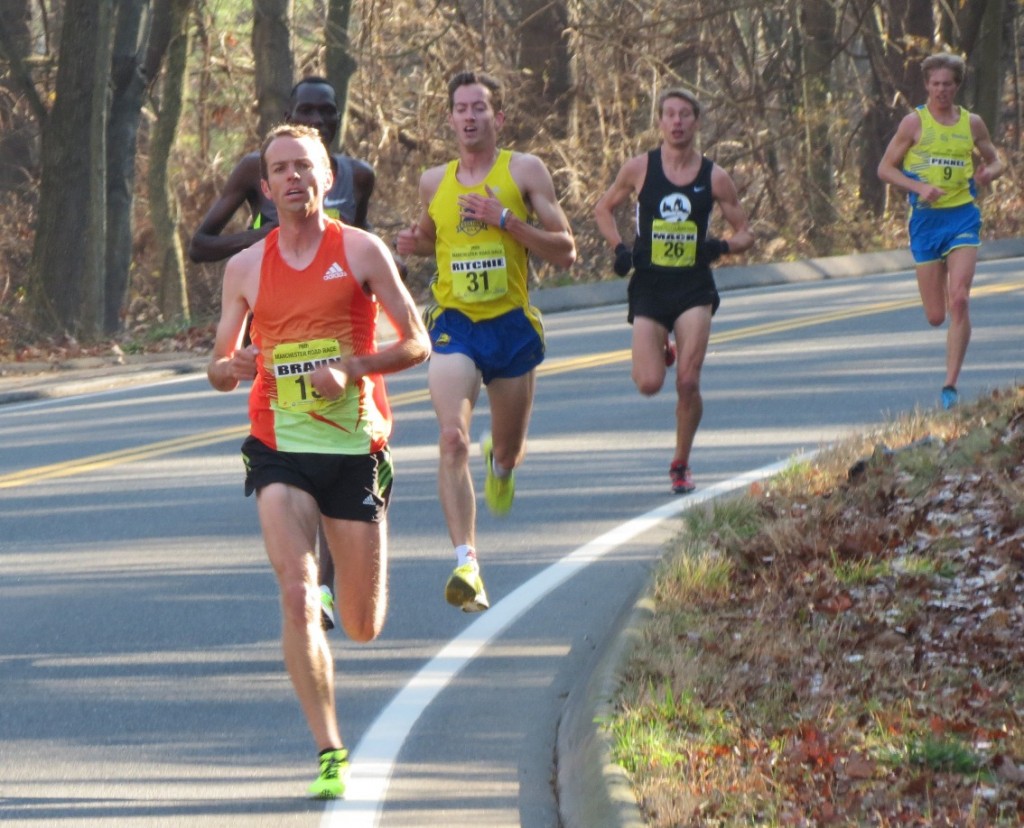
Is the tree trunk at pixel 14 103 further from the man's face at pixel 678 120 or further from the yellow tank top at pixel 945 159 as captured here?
the man's face at pixel 678 120

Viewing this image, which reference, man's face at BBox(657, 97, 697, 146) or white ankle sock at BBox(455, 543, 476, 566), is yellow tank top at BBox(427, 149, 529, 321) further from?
man's face at BBox(657, 97, 697, 146)

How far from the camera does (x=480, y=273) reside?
312 inches

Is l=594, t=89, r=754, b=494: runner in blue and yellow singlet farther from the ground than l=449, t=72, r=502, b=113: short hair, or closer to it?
closer to it

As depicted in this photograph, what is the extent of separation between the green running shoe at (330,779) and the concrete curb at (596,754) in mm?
670

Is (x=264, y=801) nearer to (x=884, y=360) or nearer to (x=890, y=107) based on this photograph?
(x=884, y=360)

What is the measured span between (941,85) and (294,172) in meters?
6.18

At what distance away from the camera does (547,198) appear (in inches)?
313

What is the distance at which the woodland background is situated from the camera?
1052 inches

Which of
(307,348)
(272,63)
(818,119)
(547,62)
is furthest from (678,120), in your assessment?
(818,119)

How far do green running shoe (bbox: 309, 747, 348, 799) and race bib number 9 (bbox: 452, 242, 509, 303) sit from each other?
2690mm

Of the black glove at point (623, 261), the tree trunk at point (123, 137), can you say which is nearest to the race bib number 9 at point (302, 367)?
the black glove at point (623, 261)

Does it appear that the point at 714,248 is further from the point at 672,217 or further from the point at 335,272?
the point at 335,272

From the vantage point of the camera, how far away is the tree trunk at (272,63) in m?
24.5

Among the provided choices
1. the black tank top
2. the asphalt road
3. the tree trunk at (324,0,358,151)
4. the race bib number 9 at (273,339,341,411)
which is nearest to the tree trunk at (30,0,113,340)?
the tree trunk at (324,0,358,151)
